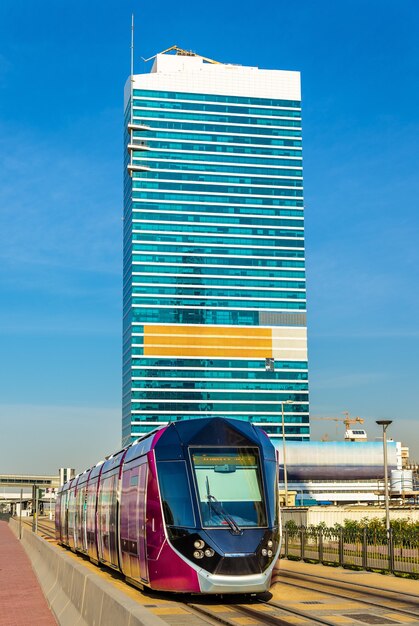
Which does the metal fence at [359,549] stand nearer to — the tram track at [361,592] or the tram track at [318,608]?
the tram track at [361,592]

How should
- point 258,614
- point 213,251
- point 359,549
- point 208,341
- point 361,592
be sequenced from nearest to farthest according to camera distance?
point 258,614 < point 361,592 < point 359,549 < point 208,341 < point 213,251

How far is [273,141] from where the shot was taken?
178000 millimetres

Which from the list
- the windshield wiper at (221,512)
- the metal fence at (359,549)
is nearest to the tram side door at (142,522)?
the windshield wiper at (221,512)

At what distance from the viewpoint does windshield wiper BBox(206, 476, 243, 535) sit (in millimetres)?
15206

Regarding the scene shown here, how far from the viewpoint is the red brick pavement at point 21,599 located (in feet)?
55.1

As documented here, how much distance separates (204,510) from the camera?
50.3 feet

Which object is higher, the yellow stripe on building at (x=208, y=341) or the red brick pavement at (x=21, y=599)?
the yellow stripe on building at (x=208, y=341)

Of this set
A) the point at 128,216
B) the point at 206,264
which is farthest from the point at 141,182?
the point at 206,264

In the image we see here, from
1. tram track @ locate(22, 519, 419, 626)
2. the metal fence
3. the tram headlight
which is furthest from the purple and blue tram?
the metal fence

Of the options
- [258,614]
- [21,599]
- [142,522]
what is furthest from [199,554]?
[21,599]

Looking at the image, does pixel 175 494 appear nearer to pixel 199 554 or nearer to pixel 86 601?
pixel 199 554

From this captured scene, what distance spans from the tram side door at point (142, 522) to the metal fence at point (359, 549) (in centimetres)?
1010

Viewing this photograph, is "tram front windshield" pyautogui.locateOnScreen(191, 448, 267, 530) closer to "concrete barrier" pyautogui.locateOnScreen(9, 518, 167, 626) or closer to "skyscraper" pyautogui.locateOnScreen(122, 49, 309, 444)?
"concrete barrier" pyautogui.locateOnScreen(9, 518, 167, 626)

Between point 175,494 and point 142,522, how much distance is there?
1.36 m
